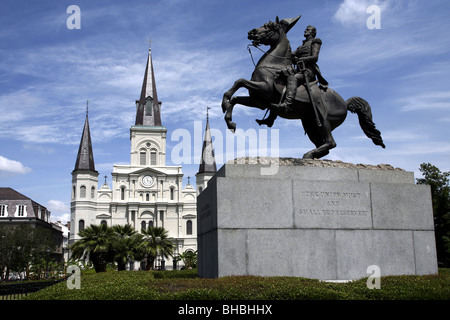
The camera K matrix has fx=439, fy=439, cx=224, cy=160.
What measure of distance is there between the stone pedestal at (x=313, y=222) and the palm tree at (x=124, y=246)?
26.2 meters

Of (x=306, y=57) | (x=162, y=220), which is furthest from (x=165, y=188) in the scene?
(x=306, y=57)

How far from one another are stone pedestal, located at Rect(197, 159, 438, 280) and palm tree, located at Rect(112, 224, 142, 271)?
1030 inches

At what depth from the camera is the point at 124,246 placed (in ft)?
114

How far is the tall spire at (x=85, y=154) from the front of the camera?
283ft

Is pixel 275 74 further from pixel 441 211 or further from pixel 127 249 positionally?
pixel 127 249

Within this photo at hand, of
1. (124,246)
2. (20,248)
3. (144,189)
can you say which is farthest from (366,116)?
(144,189)

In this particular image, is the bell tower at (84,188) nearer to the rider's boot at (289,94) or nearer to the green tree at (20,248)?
the green tree at (20,248)

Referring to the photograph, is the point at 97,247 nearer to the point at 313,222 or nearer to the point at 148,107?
the point at 313,222

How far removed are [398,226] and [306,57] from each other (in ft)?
14.3

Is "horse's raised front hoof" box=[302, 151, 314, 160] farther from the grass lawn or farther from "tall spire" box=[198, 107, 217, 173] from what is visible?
"tall spire" box=[198, 107, 217, 173]

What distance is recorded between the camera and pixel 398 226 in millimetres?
9469

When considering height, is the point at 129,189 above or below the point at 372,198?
above

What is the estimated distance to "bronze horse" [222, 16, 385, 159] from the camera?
972 centimetres

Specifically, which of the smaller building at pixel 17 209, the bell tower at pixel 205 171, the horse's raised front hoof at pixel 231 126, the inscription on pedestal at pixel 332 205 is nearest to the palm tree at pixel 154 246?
the horse's raised front hoof at pixel 231 126
